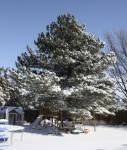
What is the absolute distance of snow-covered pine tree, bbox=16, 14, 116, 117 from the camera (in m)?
32.6

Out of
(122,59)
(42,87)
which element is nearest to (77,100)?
(42,87)

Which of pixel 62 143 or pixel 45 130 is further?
pixel 45 130

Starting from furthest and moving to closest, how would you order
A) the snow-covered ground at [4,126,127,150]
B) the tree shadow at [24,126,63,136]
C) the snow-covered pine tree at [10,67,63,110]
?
the snow-covered pine tree at [10,67,63,110] < the tree shadow at [24,126,63,136] < the snow-covered ground at [4,126,127,150]

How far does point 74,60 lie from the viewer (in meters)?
33.0

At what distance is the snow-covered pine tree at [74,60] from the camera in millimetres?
32625

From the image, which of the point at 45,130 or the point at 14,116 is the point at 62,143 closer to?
the point at 45,130

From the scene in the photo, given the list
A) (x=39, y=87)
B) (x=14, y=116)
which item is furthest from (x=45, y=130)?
(x=14, y=116)

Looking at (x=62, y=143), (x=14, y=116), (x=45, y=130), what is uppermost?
(x=14, y=116)

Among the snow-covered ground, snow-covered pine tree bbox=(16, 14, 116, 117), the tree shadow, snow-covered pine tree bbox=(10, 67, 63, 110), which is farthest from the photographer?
snow-covered pine tree bbox=(16, 14, 116, 117)

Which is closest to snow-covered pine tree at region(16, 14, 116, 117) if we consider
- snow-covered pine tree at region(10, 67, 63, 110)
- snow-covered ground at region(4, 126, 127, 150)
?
snow-covered pine tree at region(10, 67, 63, 110)

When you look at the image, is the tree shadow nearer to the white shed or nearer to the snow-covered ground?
the snow-covered ground

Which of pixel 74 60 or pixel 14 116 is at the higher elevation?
pixel 74 60

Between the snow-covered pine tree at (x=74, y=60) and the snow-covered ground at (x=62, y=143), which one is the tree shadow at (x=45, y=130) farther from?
the snow-covered pine tree at (x=74, y=60)

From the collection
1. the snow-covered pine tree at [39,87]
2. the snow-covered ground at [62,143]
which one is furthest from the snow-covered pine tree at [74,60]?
the snow-covered ground at [62,143]
